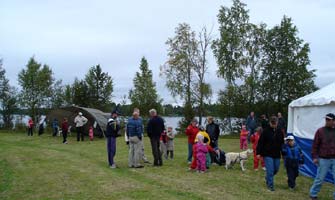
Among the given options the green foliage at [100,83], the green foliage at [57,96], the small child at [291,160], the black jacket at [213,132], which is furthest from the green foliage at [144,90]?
the small child at [291,160]

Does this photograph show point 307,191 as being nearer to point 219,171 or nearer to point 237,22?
point 219,171

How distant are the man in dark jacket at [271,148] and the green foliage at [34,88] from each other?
41.3 m

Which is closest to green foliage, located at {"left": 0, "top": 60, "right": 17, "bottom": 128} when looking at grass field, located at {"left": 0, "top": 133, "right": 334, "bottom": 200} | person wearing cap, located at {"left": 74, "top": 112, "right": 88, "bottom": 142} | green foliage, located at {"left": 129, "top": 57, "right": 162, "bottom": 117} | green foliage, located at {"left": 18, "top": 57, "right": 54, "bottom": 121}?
green foliage, located at {"left": 18, "top": 57, "right": 54, "bottom": 121}

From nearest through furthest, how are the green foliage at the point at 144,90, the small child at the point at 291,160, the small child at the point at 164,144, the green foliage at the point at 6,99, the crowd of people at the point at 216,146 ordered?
the crowd of people at the point at 216,146
the small child at the point at 291,160
the small child at the point at 164,144
the green foliage at the point at 6,99
the green foliage at the point at 144,90

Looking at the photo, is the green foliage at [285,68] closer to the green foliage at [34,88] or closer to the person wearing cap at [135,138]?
the person wearing cap at [135,138]

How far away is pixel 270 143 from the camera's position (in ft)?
29.5

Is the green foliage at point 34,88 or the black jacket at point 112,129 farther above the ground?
the green foliage at point 34,88

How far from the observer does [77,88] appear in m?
42.8

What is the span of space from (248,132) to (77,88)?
27012 mm

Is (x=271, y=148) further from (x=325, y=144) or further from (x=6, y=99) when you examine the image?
(x=6, y=99)

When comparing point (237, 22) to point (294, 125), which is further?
point (237, 22)

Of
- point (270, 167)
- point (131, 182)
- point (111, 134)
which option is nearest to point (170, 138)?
point (111, 134)

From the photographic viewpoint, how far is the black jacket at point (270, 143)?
29.5ft

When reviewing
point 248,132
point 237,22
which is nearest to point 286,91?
point 237,22
